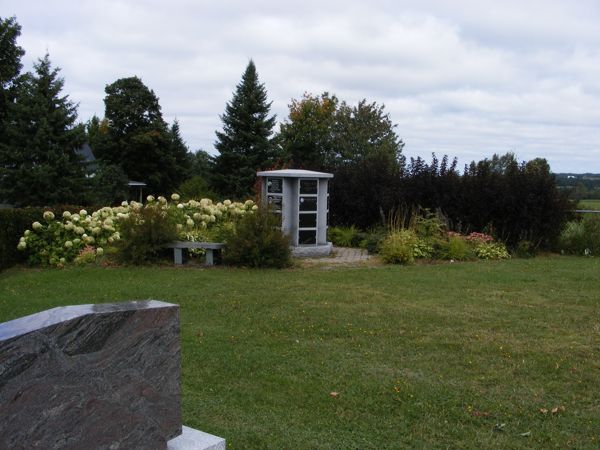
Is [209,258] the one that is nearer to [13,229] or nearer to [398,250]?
[398,250]

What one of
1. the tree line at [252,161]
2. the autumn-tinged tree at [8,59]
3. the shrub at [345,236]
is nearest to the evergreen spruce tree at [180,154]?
the tree line at [252,161]

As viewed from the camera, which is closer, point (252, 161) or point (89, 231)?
point (89, 231)

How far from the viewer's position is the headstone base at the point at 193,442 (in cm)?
308

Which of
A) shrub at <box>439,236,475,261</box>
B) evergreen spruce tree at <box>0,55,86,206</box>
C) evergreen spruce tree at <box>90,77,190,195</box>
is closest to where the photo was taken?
shrub at <box>439,236,475,261</box>

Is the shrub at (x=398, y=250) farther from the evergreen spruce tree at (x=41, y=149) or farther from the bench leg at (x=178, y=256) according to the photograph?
the evergreen spruce tree at (x=41, y=149)

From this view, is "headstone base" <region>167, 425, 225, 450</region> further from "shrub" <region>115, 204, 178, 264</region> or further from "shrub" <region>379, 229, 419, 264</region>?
"shrub" <region>379, 229, 419, 264</region>

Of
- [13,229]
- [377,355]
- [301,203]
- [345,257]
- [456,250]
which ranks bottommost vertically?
[377,355]

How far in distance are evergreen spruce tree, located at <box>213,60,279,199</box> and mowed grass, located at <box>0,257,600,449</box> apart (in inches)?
945

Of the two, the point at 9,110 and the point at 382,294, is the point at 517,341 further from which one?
the point at 9,110

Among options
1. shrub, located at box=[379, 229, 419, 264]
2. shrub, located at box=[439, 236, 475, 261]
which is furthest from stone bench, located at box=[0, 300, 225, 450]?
shrub, located at box=[439, 236, 475, 261]

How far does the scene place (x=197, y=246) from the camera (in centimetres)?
1162

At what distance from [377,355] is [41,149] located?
2122 centimetres

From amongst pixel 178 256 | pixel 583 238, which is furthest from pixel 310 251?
pixel 583 238

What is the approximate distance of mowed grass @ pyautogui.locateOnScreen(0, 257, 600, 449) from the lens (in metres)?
4.17
